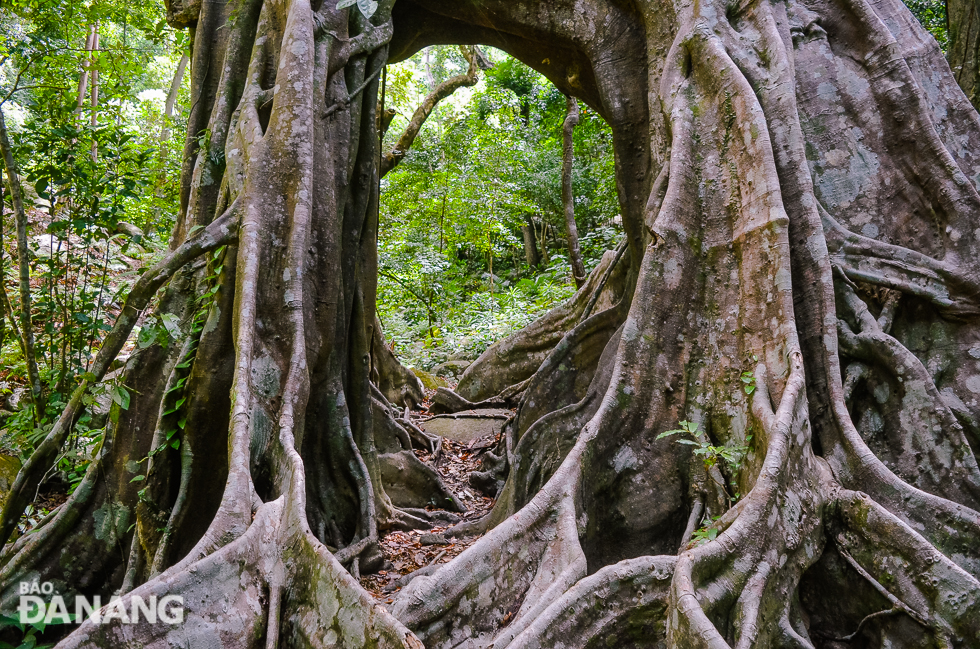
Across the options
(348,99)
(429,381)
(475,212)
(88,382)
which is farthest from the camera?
(475,212)

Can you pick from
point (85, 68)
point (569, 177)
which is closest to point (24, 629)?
point (85, 68)

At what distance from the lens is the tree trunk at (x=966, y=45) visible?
477cm

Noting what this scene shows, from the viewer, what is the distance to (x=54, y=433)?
3.04m

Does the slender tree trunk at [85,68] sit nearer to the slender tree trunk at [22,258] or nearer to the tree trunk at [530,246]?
the slender tree trunk at [22,258]

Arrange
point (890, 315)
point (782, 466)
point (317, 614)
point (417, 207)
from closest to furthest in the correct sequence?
point (317, 614) < point (782, 466) < point (890, 315) < point (417, 207)

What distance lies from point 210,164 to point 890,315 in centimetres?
425

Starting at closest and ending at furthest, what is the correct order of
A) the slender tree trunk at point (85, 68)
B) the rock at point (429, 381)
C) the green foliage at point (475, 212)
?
the slender tree trunk at point (85, 68) < the rock at point (429, 381) < the green foliage at point (475, 212)

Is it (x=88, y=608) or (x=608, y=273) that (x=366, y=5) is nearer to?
(x=88, y=608)

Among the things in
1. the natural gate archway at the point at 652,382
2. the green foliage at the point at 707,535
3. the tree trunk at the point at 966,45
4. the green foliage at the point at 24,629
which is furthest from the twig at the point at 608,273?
the green foliage at the point at 24,629

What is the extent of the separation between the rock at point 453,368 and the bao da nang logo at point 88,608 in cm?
730

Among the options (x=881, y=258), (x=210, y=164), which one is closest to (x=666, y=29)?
(x=881, y=258)

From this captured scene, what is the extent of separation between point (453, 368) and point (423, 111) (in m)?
4.19

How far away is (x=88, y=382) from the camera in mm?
3061

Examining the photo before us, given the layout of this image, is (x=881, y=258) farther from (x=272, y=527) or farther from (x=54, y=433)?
(x=54, y=433)
